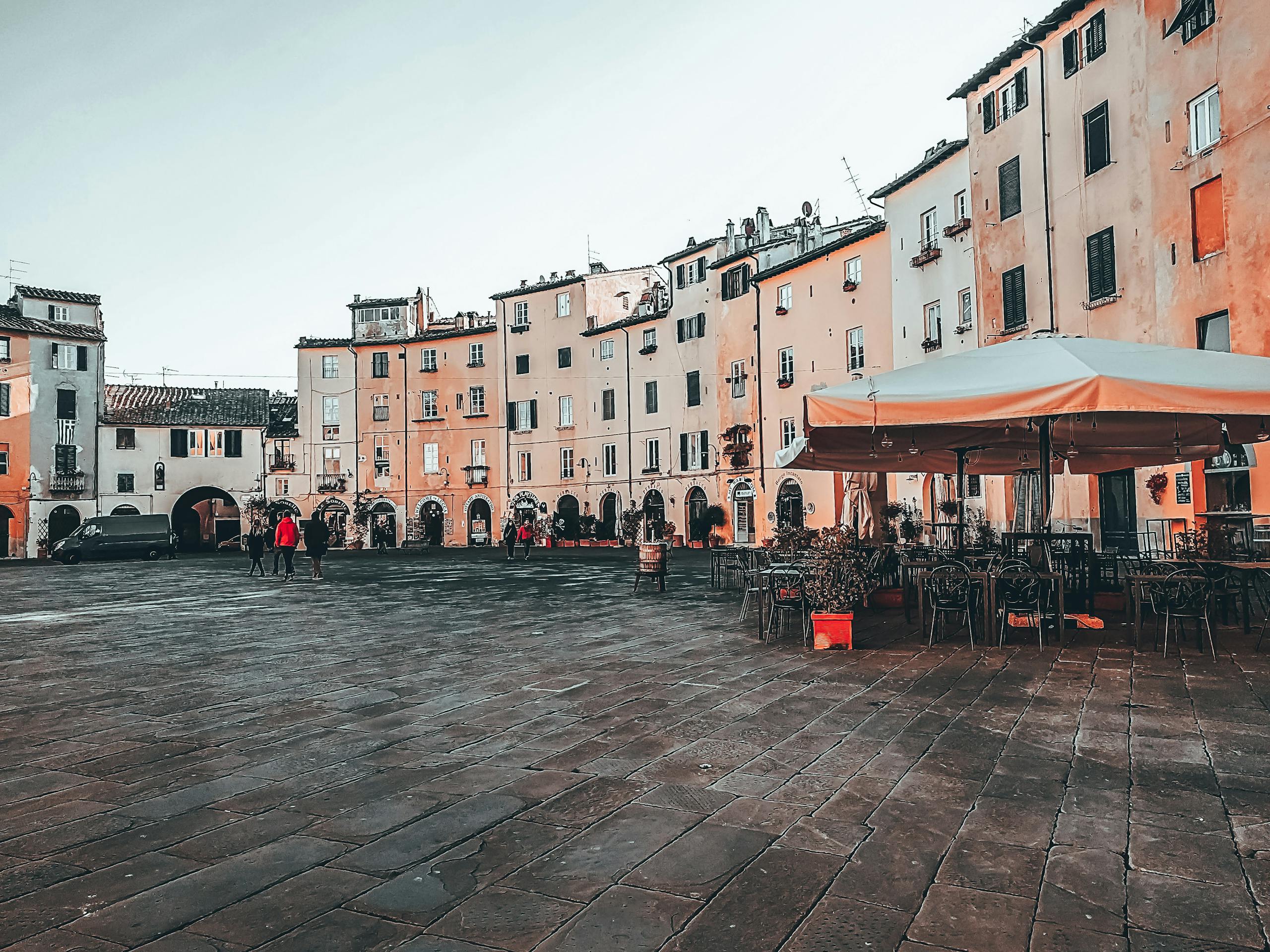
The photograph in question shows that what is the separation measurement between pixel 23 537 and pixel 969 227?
4738 cm

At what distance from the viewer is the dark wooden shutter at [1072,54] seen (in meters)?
20.4

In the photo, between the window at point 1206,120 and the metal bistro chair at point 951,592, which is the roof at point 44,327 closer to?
the window at point 1206,120

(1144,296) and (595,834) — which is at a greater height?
(1144,296)

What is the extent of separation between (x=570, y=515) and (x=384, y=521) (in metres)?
12.2

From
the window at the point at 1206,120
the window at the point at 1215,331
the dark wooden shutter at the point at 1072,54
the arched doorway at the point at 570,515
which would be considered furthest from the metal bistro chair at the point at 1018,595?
the arched doorway at the point at 570,515

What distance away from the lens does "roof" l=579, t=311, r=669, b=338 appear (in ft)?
137

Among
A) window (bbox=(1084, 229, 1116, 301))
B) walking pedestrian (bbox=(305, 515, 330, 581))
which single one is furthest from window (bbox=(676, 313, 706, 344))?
walking pedestrian (bbox=(305, 515, 330, 581))

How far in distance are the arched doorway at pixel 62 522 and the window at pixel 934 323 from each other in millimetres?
43392

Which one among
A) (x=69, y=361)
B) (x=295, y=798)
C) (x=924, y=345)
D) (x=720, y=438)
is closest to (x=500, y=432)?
(x=720, y=438)

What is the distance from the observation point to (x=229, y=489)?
52.1 meters

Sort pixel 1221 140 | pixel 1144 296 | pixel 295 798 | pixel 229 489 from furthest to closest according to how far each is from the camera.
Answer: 1. pixel 229 489
2. pixel 1144 296
3. pixel 1221 140
4. pixel 295 798

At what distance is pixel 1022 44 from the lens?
2170 cm

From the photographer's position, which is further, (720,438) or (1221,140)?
(720,438)

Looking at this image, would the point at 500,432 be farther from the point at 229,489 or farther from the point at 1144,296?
the point at 1144,296
